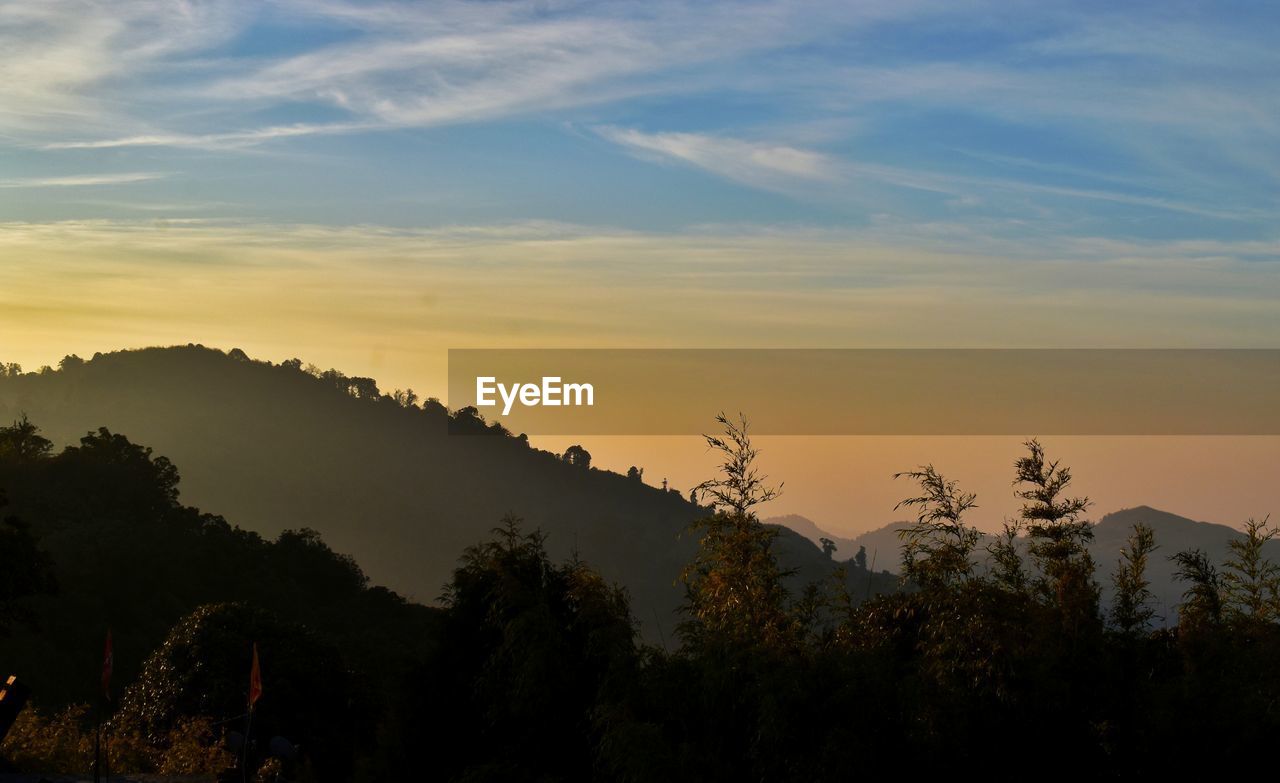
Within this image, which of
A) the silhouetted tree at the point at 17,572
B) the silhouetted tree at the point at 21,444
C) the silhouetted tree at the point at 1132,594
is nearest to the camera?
the silhouetted tree at the point at 1132,594

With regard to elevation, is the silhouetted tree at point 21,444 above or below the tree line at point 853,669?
above

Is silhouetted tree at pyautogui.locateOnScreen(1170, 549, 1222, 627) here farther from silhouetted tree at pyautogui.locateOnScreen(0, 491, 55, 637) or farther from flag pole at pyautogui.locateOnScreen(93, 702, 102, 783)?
silhouetted tree at pyautogui.locateOnScreen(0, 491, 55, 637)

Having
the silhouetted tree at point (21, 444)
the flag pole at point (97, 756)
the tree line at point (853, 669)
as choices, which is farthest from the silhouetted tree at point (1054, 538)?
the silhouetted tree at point (21, 444)

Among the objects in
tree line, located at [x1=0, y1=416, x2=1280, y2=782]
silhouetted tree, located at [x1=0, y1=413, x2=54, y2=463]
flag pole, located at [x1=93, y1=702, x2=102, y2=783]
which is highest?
silhouetted tree, located at [x1=0, y1=413, x2=54, y2=463]

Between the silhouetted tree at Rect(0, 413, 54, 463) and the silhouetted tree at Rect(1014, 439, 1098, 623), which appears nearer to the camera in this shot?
the silhouetted tree at Rect(1014, 439, 1098, 623)

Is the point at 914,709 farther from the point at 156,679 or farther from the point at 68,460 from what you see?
the point at 68,460

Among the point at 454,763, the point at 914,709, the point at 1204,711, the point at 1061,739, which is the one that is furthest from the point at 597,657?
the point at 1204,711

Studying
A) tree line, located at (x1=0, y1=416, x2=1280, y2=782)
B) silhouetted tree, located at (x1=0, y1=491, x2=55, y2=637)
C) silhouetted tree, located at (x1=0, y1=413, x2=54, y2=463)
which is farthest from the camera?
silhouetted tree, located at (x1=0, y1=413, x2=54, y2=463)

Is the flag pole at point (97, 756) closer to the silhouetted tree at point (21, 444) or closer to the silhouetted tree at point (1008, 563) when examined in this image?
the silhouetted tree at point (1008, 563)

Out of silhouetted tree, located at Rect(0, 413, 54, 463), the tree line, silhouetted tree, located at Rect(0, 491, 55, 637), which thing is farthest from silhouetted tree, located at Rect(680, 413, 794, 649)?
silhouetted tree, located at Rect(0, 413, 54, 463)

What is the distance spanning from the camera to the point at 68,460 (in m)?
78.1

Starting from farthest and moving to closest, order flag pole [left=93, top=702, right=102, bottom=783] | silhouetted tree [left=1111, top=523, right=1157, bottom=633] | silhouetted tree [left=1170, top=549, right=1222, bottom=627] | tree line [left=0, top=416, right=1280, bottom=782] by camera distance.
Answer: silhouetted tree [left=1170, top=549, right=1222, bottom=627] → silhouetted tree [left=1111, top=523, right=1157, bottom=633] → flag pole [left=93, top=702, right=102, bottom=783] → tree line [left=0, top=416, right=1280, bottom=782]

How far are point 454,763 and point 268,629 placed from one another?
1443 centimetres

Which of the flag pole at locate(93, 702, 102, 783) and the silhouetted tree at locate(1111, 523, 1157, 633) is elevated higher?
the silhouetted tree at locate(1111, 523, 1157, 633)
